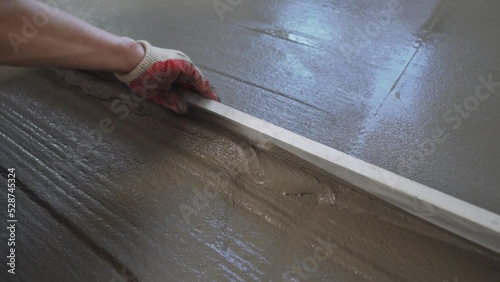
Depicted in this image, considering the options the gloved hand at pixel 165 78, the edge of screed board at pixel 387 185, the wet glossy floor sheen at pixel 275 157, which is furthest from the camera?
the gloved hand at pixel 165 78

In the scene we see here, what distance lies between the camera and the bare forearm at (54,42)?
1.40 m

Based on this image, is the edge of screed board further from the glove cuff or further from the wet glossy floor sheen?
the glove cuff

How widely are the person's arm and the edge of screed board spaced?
23 centimetres

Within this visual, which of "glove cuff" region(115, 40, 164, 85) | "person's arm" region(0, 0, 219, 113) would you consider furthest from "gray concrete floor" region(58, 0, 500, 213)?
"glove cuff" region(115, 40, 164, 85)

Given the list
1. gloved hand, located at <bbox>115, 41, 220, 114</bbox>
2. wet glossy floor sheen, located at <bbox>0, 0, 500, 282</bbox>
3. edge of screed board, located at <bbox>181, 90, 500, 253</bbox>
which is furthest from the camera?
gloved hand, located at <bbox>115, 41, 220, 114</bbox>

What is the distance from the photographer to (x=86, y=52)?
5.23ft

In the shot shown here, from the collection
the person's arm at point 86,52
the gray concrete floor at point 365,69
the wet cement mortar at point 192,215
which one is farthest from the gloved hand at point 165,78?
the gray concrete floor at point 365,69

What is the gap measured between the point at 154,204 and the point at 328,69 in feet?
4.50

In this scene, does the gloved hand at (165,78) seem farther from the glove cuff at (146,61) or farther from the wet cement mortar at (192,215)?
the wet cement mortar at (192,215)

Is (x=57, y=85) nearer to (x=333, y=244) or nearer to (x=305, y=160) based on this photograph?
(x=305, y=160)

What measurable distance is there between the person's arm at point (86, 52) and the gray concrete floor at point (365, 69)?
0.42m

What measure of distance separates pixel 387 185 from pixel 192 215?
2.82 ft

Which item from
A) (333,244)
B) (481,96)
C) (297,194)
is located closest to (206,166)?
(297,194)

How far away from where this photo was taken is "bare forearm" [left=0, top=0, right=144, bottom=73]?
140cm
